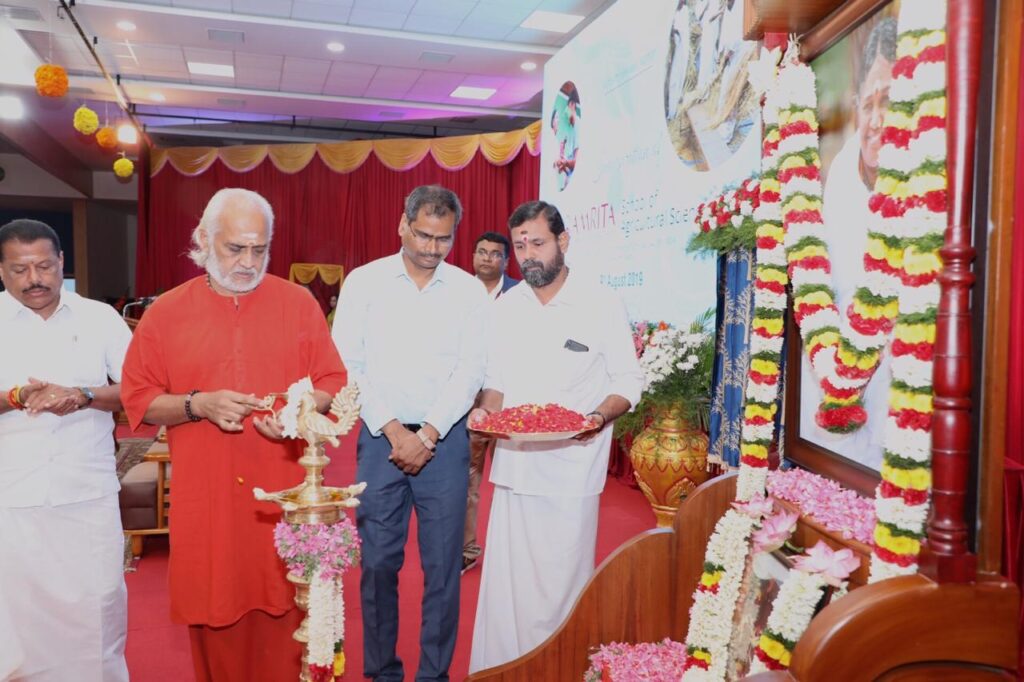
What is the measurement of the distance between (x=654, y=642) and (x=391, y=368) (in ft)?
4.07

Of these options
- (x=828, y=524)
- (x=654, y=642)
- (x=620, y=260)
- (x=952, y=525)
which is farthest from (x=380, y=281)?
(x=620, y=260)

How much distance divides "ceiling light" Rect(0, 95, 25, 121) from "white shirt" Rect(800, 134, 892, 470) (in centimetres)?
1149

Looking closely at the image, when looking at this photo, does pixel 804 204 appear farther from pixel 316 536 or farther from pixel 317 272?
pixel 317 272

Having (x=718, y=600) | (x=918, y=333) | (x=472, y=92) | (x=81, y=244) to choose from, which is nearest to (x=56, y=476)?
(x=718, y=600)

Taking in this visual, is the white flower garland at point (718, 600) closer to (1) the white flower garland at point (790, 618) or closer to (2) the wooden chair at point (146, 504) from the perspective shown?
(1) the white flower garland at point (790, 618)

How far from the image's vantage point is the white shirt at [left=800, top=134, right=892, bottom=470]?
5.52ft

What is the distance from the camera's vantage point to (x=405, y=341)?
107 inches

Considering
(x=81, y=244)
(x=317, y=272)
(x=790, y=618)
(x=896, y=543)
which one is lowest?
(x=790, y=618)

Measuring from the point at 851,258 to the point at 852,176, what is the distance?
0.19m

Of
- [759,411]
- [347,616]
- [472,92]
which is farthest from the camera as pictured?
[472,92]

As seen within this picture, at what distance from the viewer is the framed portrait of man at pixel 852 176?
5.37ft

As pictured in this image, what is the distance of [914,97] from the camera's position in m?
1.28

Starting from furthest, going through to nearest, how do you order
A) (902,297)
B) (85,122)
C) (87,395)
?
1. (85,122)
2. (87,395)
3. (902,297)

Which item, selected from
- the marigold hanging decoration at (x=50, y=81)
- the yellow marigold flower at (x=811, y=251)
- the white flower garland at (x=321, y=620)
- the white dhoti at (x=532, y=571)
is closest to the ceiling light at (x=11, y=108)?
the marigold hanging decoration at (x=50, y=81)
